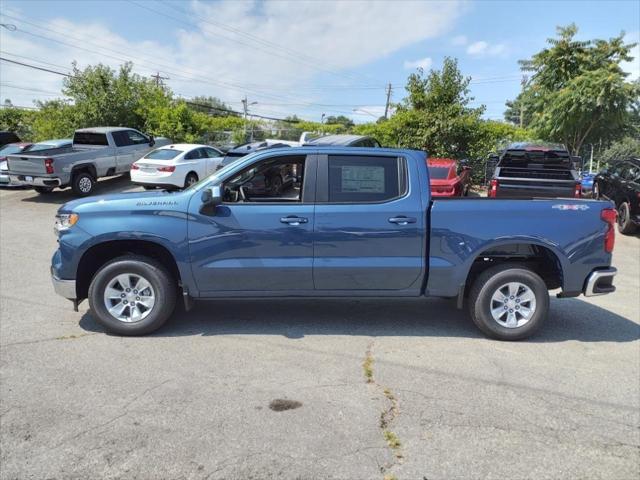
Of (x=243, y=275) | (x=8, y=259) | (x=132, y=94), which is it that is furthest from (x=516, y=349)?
(x=132, y=94)

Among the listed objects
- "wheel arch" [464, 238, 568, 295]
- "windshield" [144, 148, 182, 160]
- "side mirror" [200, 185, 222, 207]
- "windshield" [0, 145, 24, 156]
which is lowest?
"wheel arch" [464, 238, 568, 295]

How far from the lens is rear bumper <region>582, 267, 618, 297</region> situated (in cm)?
511

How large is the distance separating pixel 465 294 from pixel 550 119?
15.6m

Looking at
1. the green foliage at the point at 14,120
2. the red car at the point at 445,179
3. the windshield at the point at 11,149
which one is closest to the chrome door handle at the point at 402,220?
the red car at the point at 445,179

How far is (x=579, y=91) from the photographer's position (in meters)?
17.5

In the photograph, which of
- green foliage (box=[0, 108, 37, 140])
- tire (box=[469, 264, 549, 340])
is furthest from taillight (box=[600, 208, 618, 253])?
green foliage (box=[0, 108, 37, 140])

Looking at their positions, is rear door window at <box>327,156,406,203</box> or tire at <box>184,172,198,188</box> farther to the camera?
tire at <box>184,172,198,188</box>

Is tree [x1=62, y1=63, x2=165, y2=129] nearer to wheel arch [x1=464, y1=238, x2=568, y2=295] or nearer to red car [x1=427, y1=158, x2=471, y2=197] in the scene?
red car [x1=427, y1=158, x2=471, y2=197]

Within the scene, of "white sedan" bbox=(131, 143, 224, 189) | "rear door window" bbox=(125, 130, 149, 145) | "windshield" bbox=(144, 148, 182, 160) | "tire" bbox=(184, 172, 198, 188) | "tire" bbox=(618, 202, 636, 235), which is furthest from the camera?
"rear door window" bbox=(125, 130, 149, 145)

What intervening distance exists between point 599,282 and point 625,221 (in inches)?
332

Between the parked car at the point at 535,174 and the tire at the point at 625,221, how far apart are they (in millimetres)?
1634

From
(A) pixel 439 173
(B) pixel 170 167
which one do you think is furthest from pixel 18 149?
(A) pixel 439 173

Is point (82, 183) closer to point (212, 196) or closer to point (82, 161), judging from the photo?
point (82, 161)

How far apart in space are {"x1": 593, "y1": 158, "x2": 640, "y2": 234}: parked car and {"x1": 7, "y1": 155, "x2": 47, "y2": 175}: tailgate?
1495 cm
